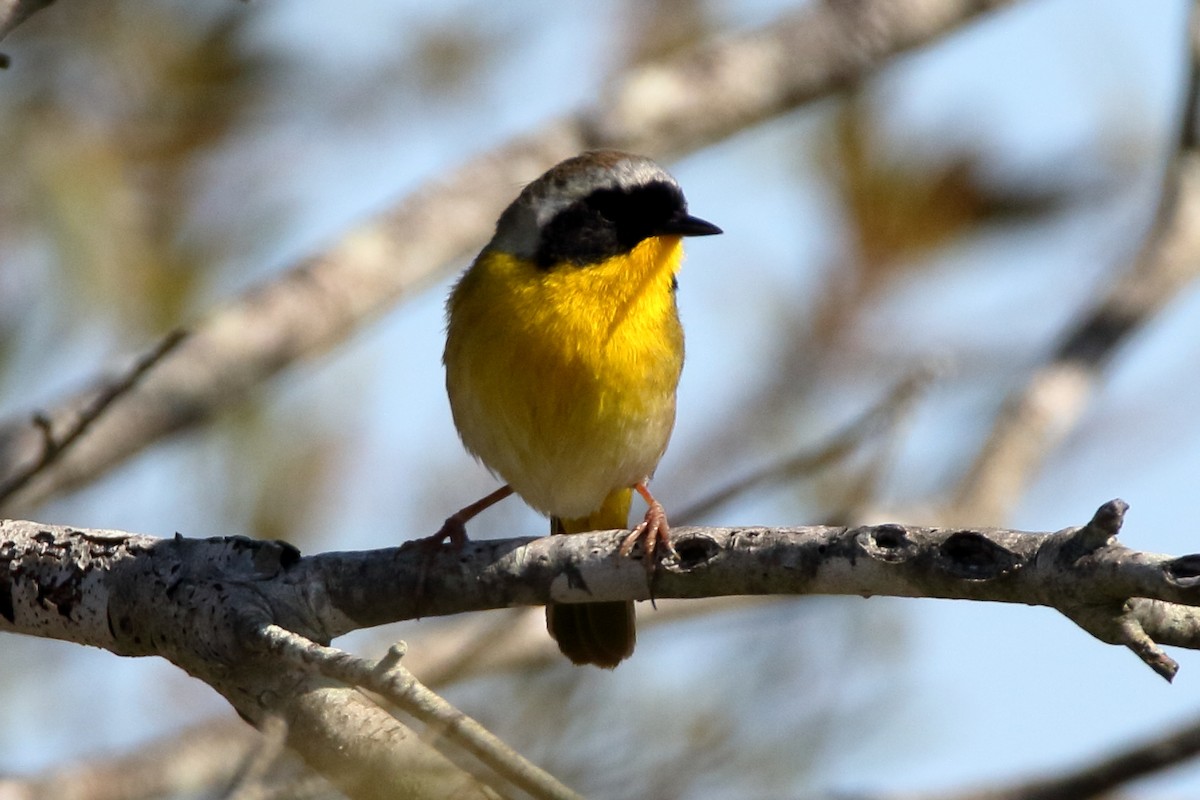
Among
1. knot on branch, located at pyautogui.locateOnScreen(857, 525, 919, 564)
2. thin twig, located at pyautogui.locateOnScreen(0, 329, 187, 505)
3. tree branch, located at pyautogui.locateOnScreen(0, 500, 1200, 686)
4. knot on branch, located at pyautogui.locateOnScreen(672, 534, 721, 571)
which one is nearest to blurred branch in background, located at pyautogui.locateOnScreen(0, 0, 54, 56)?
thin twig, located at pyautogui.locateOnScreen(0, 329, 187, 505)

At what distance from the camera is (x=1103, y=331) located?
600 centimetres

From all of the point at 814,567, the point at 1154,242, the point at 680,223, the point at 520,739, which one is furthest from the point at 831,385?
the point at 814,567

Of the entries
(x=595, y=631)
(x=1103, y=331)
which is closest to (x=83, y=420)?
(x=595, y=631)

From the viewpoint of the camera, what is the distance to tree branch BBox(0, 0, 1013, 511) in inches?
203

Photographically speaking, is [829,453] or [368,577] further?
[829,453]

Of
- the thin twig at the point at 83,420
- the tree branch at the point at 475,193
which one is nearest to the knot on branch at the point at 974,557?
the thin twig at the point at 83,420

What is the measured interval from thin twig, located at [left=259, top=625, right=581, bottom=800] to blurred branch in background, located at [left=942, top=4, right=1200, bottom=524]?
133 inches

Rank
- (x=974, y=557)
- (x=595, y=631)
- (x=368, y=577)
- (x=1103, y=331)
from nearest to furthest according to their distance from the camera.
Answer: (x=974, y=557)
(x=368, y=577)
(x=595, y=631)
(x=1103, y=331)

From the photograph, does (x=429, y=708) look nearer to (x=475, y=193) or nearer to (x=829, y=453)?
(x=829, y=453)

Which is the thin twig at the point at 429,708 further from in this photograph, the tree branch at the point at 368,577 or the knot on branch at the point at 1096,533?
the knot on branch at the point at 1096,533

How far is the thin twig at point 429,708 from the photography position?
226 centimetres

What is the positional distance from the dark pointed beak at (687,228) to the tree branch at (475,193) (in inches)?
46.4

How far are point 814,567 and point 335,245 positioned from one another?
10.4 ft

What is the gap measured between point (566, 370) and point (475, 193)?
61.5 inches
